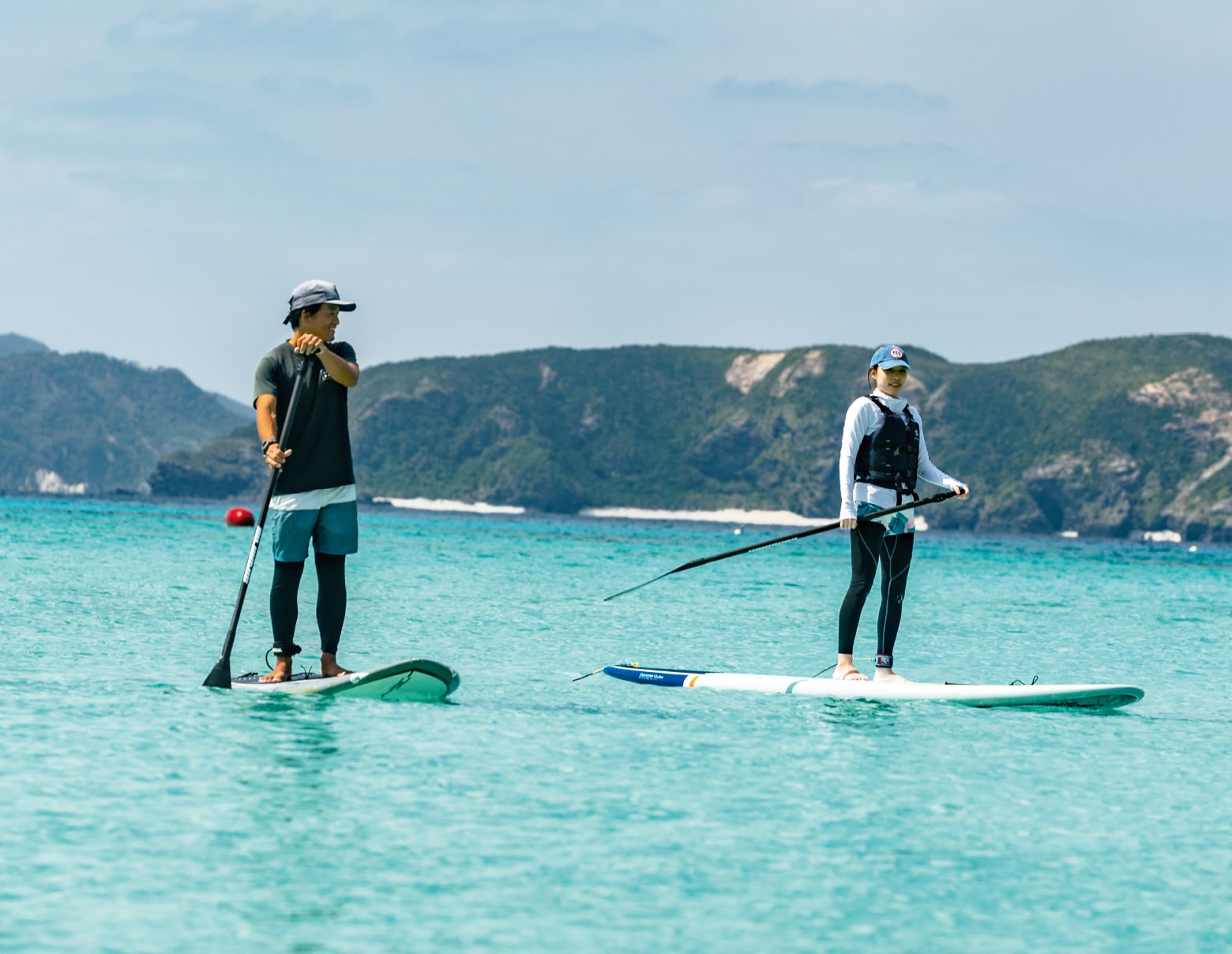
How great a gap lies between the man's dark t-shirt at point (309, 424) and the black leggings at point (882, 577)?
3.74 m

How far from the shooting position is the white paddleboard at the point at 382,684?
8703 mm

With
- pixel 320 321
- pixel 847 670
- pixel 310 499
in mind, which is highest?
pixel 320 321

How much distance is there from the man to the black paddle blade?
Answer: 2.27 feet

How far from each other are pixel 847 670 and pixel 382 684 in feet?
11.4

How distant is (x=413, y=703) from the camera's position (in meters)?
9.00

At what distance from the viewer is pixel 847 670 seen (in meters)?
10.2

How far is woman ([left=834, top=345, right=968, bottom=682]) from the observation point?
391 inches

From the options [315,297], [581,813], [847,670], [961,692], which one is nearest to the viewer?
[581,813]

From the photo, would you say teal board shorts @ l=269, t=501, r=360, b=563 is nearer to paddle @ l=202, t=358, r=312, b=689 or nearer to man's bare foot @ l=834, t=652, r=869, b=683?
paddle @ l=202, t=358, r=312, b=689

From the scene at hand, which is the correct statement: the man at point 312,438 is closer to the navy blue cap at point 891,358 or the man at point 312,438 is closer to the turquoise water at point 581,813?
the turquoise water at point 581,813

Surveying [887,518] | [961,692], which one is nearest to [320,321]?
[887,518]

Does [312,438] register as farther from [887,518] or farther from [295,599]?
[887,518]

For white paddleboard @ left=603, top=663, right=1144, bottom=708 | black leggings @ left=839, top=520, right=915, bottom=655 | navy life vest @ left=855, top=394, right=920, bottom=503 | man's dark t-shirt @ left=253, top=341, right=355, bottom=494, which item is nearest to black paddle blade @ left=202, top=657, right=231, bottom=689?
man's dark t-shirt @ left=253, top=341, right=355, bottom=494

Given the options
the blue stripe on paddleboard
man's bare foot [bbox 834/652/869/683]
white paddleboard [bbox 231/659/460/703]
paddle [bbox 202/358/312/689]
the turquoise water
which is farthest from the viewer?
the blue stripe on paddleboard
